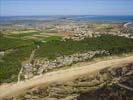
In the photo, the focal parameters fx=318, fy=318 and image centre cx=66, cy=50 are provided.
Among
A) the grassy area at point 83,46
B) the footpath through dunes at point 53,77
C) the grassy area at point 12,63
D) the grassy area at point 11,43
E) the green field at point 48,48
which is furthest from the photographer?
the grassy area at point 11,43

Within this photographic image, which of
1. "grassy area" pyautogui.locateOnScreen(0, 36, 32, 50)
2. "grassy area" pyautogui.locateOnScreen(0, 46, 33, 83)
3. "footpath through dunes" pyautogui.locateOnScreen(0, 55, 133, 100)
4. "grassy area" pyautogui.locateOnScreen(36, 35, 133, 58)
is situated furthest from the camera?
"grassy area" pyautogui.locateOnScreen(0, 36, 32, 50)

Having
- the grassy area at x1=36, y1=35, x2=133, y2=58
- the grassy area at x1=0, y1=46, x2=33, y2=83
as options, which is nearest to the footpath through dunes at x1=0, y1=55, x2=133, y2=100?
the grassy area at x1=0, y1=46, x2=33, y2=83

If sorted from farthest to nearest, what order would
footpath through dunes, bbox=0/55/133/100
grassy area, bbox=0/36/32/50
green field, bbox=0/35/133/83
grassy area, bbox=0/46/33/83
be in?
grassy area, bbox=0/36/32/50 → green field, bbox=0/35/133/83 → grassy area, bbox=0/46/33/83 → footpath through dunes, bbox=0/55/133/100

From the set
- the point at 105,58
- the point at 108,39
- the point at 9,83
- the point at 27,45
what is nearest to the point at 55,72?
the point at 9,83

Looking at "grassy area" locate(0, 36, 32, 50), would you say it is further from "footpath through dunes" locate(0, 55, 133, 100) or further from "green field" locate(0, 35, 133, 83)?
"footpath through dunes" locate(0, 55, 133, 100)

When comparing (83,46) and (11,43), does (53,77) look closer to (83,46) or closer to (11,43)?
(83,46)

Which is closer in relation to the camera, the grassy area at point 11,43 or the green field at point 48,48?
the green field at point 48,48

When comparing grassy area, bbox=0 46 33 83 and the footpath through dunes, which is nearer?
the footpath through dunes

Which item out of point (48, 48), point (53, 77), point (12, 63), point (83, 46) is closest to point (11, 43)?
point (48, 48)

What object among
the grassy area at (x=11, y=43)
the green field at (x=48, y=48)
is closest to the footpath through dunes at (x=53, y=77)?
the green field at (x=48, y=48)

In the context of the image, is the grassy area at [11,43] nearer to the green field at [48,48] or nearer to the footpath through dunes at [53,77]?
the green field at [48,48]
